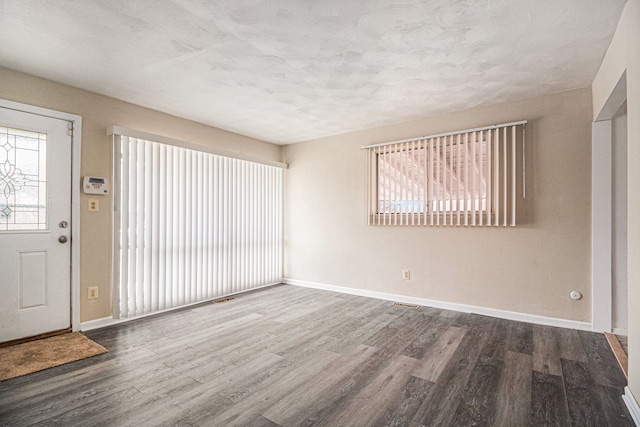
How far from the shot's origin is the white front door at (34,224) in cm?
281

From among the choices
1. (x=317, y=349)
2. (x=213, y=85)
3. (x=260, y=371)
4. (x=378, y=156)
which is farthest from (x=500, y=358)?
(x=213, y=85)

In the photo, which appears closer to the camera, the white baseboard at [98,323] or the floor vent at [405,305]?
the white baseboard at [98,323]

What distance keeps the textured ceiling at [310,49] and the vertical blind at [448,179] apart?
492 mm

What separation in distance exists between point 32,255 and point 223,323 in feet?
6.27

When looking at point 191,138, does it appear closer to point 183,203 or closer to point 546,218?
point 183,203

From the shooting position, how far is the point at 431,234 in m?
4.14

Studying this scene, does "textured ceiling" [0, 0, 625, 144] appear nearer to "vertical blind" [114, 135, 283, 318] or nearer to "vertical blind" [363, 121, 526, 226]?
"vertical blind" [363, 121, 526, 226]

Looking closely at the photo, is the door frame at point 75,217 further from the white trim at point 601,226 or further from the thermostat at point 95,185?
the white trim at point 601,226

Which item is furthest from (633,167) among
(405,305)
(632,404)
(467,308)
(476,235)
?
(405,305)

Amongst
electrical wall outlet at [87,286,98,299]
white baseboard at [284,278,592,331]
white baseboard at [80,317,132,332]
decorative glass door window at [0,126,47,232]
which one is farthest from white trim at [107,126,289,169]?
white baseboard at [284,278,592,331]

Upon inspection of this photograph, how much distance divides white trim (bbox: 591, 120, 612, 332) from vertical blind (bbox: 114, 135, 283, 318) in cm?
428

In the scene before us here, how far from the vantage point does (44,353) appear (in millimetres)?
2645

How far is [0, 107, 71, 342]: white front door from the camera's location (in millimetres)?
2814

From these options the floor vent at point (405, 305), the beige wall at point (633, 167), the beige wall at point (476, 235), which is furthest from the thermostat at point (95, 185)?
the beige wall at point (633, 167)
